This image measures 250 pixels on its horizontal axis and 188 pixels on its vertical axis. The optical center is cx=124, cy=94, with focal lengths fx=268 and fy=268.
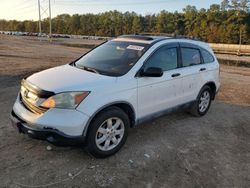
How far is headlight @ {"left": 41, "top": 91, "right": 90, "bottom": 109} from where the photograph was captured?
11.9 feet

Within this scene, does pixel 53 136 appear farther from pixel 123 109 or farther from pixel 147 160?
pixel 147 160

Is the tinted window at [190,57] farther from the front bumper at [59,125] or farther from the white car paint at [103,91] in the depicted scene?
the front bumper at [59,125]

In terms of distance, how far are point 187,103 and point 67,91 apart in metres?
2.91

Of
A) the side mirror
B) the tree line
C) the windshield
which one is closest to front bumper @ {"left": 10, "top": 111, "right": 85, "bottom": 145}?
the windshield

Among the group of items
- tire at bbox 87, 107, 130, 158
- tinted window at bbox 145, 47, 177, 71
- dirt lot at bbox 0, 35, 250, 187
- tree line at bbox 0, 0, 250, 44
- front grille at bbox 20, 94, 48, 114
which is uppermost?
tree line at bbox 0, 0, 250, 44

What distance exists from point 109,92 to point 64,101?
0.67 metres

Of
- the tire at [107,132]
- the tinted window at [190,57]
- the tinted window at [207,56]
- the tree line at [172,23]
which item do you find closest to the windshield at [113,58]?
the tire at [107,132]

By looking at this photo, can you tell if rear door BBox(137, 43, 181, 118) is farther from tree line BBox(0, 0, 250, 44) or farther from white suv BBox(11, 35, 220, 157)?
tree line BBox(0, 0, 250, 44)

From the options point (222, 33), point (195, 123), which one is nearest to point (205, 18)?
point (222, 33)

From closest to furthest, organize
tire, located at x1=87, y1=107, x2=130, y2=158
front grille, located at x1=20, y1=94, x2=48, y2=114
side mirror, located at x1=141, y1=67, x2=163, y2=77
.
→ front grille, located at x1=20, y1=94, x2=48, y2=114, tire, located at x1=87, y1=107, x2=130, y2=158, side mirror, located at x1=141, y1=67, x2=163, y2=77

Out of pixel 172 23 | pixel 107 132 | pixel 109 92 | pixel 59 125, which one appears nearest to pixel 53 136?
pixel 59 125

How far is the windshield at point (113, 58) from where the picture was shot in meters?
4.44

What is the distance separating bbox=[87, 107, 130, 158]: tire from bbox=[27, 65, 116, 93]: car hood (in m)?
0.44

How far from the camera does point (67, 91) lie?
3684mm
